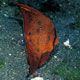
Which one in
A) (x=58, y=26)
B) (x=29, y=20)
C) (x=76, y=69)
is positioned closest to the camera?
(x=29, y=20)

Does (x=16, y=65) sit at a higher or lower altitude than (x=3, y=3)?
lower

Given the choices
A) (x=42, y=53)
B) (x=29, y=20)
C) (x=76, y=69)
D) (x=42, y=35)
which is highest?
(x=29, y=20)

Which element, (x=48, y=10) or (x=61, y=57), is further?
(x=48, y=10)

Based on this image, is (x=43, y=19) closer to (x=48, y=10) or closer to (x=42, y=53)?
(x=42, y=53)

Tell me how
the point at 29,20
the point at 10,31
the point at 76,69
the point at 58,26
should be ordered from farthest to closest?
the point at 58,26 < the point at 10,31 < the point at 76,69 < the point at 29,20

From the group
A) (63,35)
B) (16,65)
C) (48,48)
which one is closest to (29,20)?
(48,48)

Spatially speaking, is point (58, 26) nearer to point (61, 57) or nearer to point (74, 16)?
point (74, 16)
